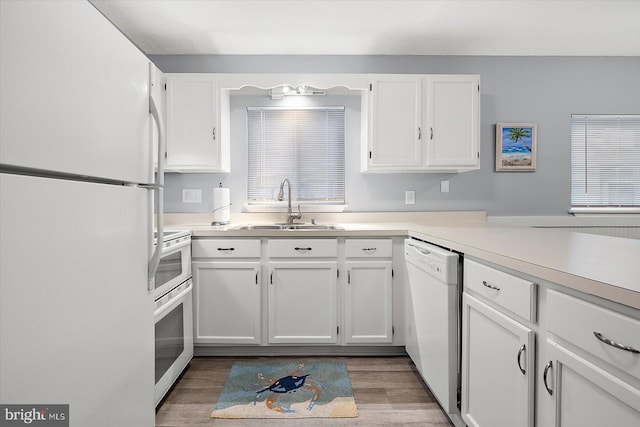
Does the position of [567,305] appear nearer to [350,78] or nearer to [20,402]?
[20,402]

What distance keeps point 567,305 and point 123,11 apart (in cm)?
288

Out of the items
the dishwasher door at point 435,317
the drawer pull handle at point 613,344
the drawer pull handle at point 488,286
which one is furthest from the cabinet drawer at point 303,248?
the drawer pull handle at point 613,344

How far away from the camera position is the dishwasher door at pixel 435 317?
5.20ft

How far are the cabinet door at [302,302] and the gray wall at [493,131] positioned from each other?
84cm

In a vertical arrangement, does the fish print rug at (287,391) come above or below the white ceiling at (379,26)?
below

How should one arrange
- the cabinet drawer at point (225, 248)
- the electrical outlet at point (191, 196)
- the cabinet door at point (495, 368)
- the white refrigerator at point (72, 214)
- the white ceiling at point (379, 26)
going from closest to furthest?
the white refrigerator at point (72, 214) → the cabinet door at point (495, 368) → the white ceiling at point (379, 26) → the cabinet drawer at point (225, 248) → the electrical outlet at point (191, 196)

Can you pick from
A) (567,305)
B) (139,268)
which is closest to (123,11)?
(139,268)

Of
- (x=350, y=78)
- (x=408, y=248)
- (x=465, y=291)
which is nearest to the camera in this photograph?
(x=465, y=291)

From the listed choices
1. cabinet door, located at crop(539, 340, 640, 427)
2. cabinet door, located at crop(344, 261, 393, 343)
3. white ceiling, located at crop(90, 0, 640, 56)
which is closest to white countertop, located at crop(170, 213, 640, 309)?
cabinet door, located at crop(539, 340, 640, 427)

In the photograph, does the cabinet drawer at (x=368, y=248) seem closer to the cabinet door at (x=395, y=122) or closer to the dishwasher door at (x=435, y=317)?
the dishwasher door at (x=435, y=317)

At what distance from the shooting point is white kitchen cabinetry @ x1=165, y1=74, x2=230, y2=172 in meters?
2.63

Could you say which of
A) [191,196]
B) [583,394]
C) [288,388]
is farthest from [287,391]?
[191,196]

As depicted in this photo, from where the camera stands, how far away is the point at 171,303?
1.95m

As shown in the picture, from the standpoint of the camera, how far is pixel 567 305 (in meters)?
0.91
